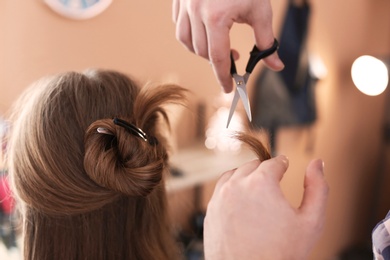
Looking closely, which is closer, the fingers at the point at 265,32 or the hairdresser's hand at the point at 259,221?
the hairdresser's hand at the point at 259,221

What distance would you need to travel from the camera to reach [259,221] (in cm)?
46

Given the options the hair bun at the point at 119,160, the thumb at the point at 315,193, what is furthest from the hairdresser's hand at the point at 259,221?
the hair bun at the point at 119,160

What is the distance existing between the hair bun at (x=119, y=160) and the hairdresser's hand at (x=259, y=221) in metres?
0.18

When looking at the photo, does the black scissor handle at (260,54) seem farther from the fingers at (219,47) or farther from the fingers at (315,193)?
the fingers at (315,193)

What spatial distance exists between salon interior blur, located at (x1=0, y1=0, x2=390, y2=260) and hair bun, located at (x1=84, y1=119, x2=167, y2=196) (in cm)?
14

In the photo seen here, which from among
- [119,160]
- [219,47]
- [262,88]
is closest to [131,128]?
[119,160]

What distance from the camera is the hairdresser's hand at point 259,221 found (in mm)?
456

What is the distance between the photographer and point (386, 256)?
0.52 m

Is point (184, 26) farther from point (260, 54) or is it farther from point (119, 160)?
point (119, 160)

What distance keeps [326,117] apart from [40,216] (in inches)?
74.4

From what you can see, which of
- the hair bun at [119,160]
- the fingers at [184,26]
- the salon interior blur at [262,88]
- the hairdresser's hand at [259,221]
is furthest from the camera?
the salon interior blur at [262,88]

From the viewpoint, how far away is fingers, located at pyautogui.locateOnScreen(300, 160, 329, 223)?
1.58 ft

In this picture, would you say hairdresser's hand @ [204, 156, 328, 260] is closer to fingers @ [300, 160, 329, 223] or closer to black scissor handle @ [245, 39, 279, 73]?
fingers @ [300, 160, 329, 223]

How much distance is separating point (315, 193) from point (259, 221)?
9 centimetres
